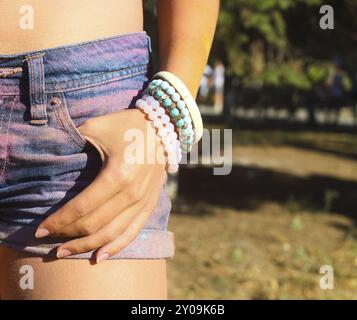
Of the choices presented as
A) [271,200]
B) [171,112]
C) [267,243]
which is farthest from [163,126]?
[271,200]

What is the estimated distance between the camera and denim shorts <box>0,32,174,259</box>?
106 cm

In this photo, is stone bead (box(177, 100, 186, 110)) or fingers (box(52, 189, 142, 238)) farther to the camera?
stone bead (box(177, 100, 186, 110))

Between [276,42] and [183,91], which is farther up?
[276,42]

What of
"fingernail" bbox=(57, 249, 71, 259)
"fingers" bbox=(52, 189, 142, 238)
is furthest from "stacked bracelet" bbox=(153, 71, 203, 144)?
"fingernail" bbox=(57, 249, 71, 259)

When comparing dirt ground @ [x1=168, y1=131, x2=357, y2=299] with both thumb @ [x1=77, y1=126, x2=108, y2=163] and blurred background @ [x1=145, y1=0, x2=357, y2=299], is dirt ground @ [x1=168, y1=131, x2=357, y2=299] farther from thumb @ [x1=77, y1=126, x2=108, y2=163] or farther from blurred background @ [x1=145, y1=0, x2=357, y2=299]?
thumb @ [x1=77, y1=126, x2=108, y2=163]

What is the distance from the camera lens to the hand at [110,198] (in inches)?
39.9

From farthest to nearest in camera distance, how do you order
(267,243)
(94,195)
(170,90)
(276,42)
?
(276,42)
(267,243)
(170,90)
(94,195)

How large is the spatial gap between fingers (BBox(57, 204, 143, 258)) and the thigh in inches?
1.2

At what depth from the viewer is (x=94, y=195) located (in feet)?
3.30

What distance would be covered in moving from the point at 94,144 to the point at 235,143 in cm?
1101

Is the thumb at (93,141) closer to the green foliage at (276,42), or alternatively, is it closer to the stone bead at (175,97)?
the stone bead at (175,97)

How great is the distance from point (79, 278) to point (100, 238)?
10 cm

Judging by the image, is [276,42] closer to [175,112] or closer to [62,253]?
[175,112]

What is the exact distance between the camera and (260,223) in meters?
5.17
